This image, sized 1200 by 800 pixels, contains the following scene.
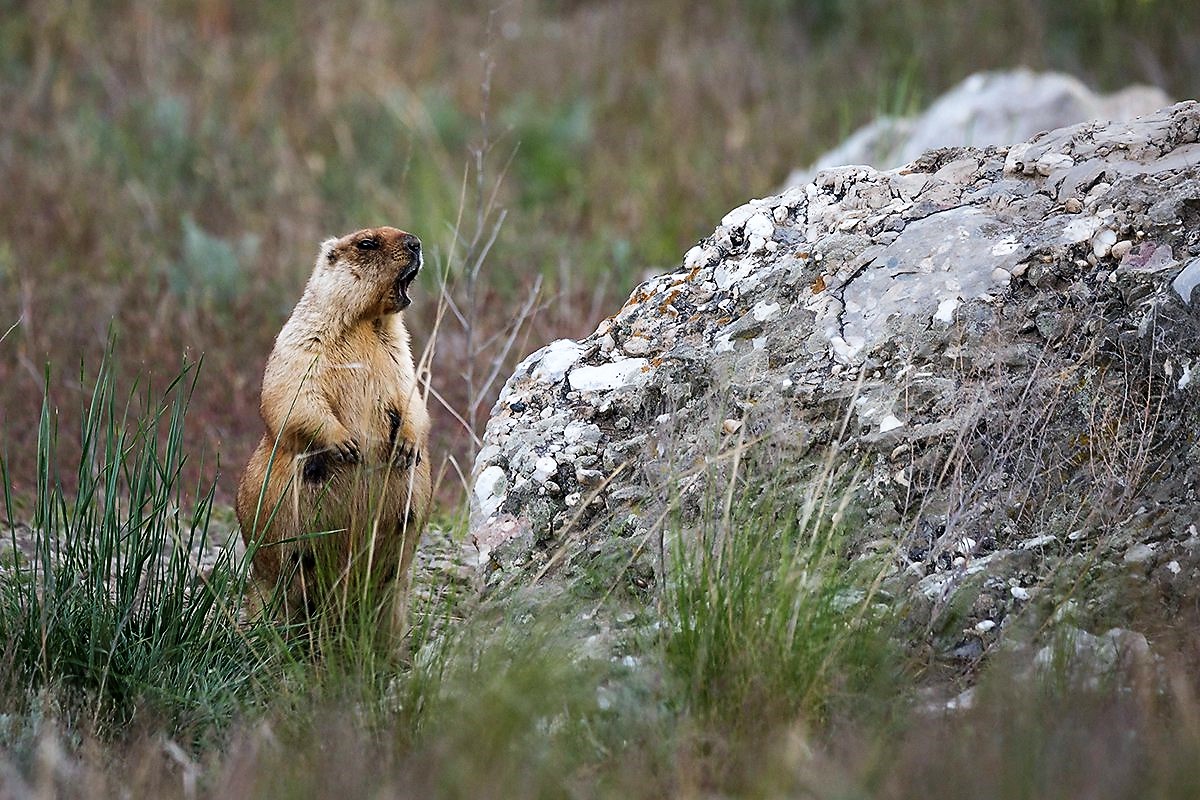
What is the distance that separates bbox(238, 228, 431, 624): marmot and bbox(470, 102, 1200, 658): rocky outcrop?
1.07 feet

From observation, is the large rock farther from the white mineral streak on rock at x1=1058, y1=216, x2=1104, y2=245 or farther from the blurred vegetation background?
the white mineral streak on rock at x1=1058, y1=216, x2=1104, y2=245

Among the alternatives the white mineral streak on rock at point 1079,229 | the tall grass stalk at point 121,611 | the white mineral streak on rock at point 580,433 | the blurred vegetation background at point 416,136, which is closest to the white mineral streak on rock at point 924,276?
the white mineral streak on rock at point 1079,229

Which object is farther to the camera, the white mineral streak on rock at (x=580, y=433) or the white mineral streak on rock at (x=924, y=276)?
the white mineral streak on rock at (x=580, y=433)

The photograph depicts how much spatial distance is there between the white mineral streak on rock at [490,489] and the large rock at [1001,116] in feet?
16.9

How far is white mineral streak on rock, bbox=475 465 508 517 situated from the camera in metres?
4.31

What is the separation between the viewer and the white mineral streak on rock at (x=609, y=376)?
14.4 ft

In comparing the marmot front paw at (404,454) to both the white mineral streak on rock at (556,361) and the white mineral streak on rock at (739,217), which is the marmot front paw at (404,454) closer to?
the white mineral streak on rock at (556,361)

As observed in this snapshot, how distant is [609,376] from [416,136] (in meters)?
7.13

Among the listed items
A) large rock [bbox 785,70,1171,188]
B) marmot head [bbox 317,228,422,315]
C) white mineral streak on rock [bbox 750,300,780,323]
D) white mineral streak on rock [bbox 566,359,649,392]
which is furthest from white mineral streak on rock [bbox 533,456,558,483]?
large rock [bbox 785,70,1171,188]

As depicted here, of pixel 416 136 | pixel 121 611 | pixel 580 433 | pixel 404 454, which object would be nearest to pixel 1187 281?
pixel 580 433

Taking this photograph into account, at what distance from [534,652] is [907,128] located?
653 centimetres

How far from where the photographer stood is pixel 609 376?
441cm

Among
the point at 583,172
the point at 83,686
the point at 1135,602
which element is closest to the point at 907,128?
the point at 583,172

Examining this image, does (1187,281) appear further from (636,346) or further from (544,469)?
(544,469)
